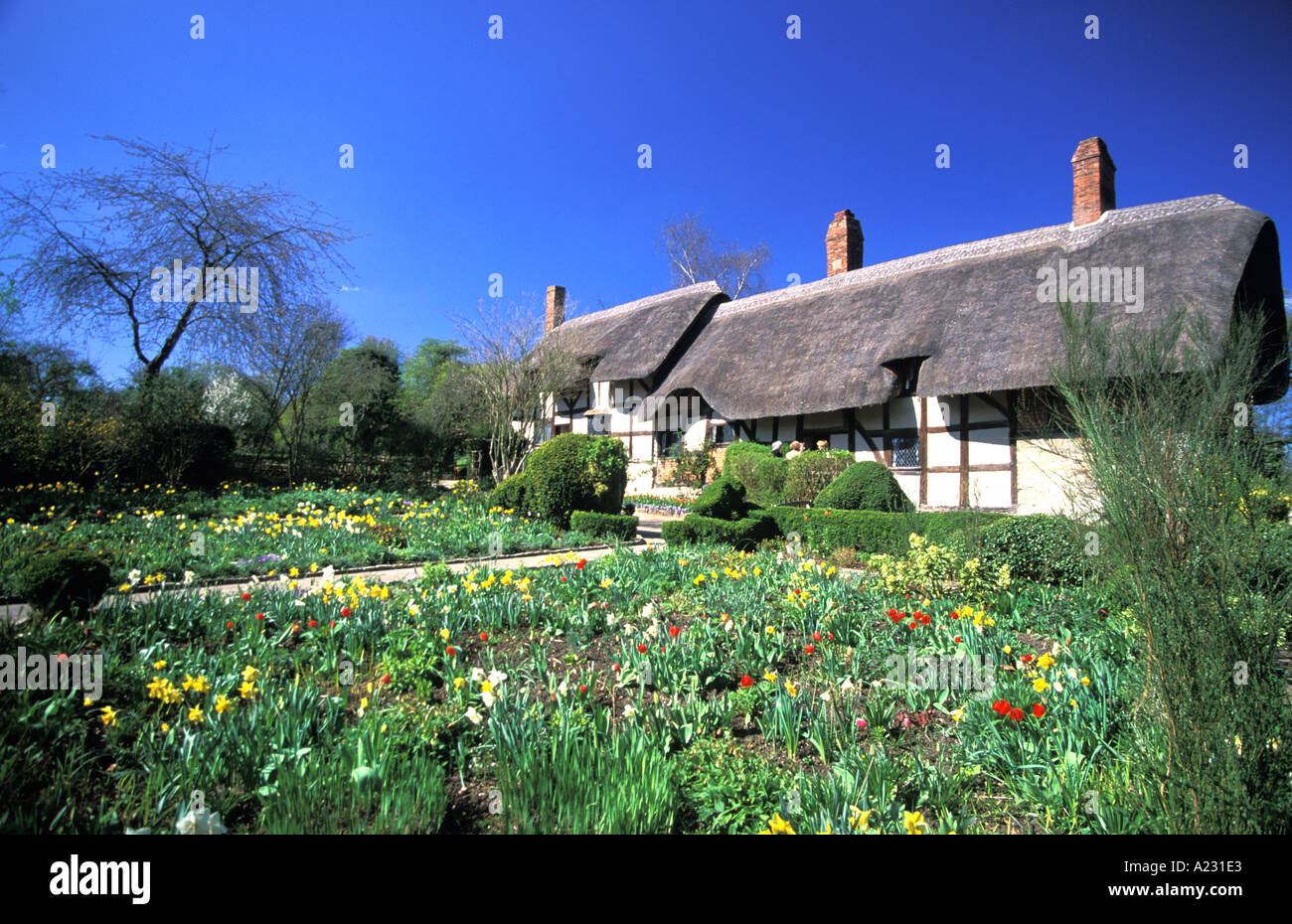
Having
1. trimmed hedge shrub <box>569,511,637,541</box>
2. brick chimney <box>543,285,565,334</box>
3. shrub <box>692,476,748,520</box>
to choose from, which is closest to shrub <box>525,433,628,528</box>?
trimmed hedge shrub <box>569,511,637,541</box>

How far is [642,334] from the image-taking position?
2034cm

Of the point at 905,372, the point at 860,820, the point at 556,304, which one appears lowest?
the point at 860,820

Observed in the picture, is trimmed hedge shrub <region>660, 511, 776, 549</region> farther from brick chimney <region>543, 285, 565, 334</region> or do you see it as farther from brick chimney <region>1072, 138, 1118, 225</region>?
brick chimney <region>543, 285, 565, 334</region>

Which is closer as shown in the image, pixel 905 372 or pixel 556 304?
pixel 905 372

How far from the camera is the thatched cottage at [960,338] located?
11.2m

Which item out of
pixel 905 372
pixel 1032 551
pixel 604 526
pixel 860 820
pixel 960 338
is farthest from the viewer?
pixel 905 372

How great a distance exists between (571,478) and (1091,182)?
13.6m

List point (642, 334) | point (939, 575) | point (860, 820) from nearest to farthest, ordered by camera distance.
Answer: point (860, 820) < point (939, 575) < point (642, 334)

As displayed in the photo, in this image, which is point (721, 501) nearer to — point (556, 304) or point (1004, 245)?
point (1004, 245)

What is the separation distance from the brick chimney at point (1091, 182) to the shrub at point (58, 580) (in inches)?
694

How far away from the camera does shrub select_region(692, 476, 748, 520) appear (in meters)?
9.58

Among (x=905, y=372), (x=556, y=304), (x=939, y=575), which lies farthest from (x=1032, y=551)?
(x=556, y=304)

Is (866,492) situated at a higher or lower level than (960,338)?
lower
